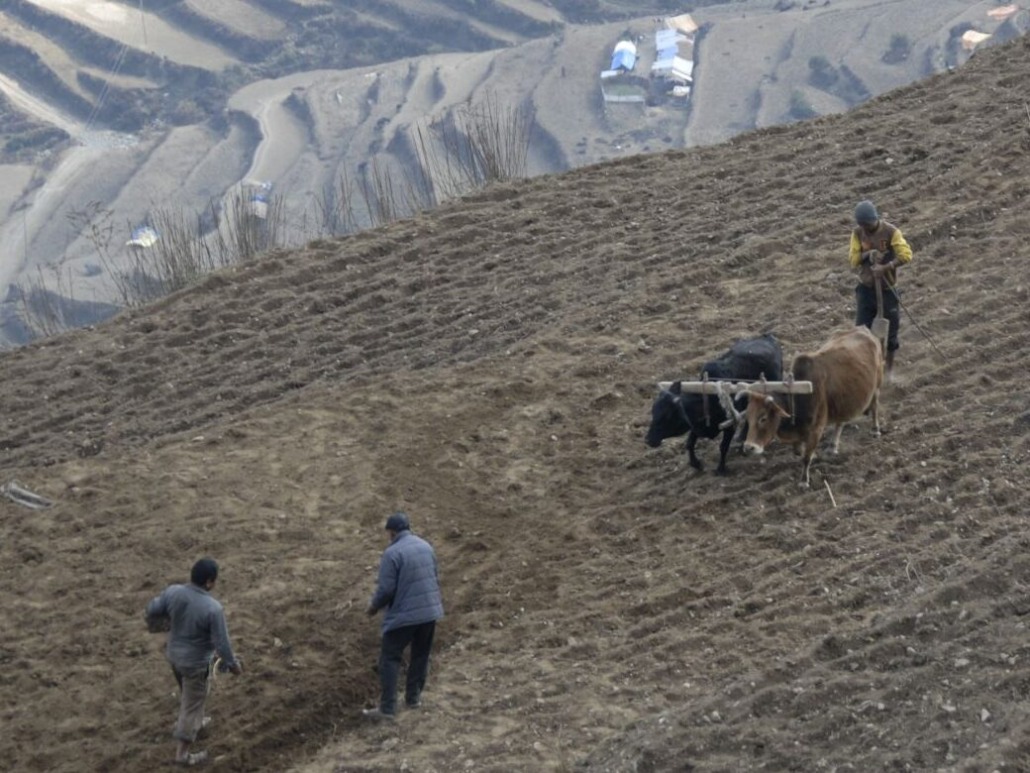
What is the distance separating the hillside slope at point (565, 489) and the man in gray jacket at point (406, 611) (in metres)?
0.18

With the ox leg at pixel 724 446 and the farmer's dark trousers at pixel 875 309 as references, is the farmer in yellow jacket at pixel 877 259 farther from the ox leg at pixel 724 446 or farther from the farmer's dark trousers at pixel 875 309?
the ox leg at pixel 724 446

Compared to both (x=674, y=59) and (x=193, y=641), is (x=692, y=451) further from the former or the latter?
(x=674, y=59)

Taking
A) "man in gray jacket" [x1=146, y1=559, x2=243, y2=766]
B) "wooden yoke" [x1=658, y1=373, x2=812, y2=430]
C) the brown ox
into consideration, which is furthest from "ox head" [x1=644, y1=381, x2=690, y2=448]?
"man in gray jacket" [x1=146, y1=559, x2=243, y2=766]

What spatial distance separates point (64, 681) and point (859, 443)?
229 inches

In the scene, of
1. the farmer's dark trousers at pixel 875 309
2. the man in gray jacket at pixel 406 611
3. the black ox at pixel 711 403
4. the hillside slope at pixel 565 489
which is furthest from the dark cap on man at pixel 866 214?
the man in gray jacket at pixel 406 611

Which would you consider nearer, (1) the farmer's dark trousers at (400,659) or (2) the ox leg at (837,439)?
(1) the farmer's dark trousers at (400,659)

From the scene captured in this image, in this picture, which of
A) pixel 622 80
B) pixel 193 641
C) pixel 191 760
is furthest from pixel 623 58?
pixel 191 760

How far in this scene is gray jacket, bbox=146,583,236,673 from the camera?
356 inches

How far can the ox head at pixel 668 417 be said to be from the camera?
11.9m

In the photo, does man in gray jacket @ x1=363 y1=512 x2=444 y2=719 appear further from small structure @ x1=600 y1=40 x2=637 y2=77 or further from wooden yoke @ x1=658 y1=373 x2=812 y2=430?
small structure @ x1=600 y1=40 x2=637 y2=77

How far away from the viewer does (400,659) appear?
30.7 feet

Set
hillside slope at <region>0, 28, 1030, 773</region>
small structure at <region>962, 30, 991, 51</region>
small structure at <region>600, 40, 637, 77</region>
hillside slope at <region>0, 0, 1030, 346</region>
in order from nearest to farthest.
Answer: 1. hillside slope at <region>0, 28, 1030, 773</region>
2. small structure at <region>962, 30, 991, 51</region>
3. hillside slope at <region>0, 0, 1030, 346</region>
4. small structure at <region>600, 40, 637, 77</region>

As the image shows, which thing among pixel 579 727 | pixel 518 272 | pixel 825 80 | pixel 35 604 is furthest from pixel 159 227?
pixel 825 80

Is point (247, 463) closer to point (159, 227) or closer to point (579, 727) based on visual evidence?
point (579, 727)
